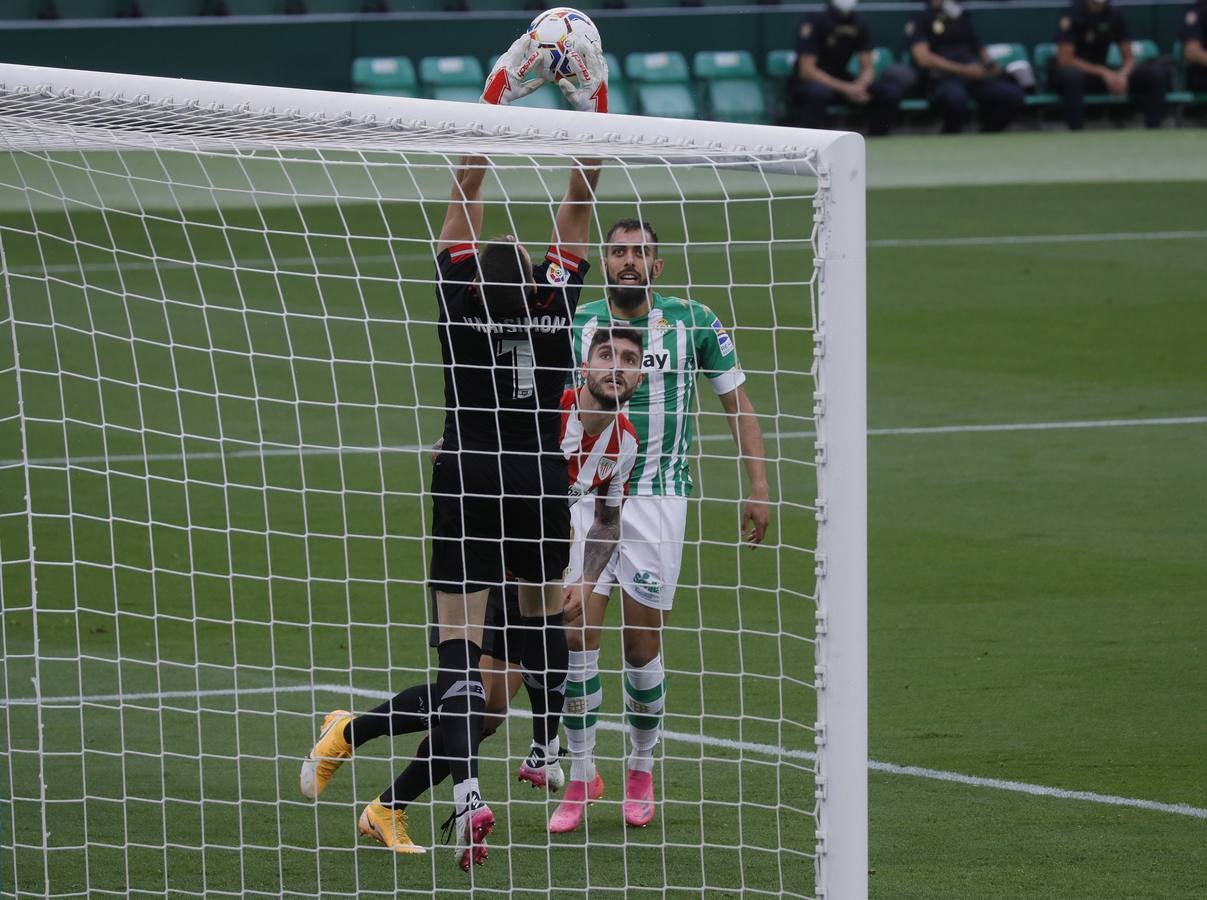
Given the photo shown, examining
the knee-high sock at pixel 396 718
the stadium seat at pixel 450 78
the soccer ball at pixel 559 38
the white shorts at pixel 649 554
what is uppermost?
the soccer ball at pixel 559 38

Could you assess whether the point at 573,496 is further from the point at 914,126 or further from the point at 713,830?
the point at 914,126

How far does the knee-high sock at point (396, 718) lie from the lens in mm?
5344

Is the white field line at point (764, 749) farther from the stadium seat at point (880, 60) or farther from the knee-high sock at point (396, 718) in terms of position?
the stadium seat at point (880, 60)

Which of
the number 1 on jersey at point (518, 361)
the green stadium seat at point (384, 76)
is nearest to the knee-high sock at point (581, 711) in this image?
the number 1 on jersey at point (518, 361)

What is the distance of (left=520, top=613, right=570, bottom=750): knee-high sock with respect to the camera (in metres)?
5.44

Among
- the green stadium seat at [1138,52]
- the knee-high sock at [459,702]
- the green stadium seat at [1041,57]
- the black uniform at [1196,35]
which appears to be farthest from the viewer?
the green stadium seat at [1041,57]

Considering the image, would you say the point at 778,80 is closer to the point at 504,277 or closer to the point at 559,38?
the point at 504,277

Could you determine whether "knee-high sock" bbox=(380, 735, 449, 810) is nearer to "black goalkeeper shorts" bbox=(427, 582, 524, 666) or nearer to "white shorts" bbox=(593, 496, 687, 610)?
"black goalkeeper shorts" bbox=(427, 582, 524, 666)

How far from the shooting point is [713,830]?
576 cm

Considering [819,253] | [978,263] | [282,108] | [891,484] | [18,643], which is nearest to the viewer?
[819,253]

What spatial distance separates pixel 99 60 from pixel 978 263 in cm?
1178

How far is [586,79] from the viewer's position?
4.97 metres

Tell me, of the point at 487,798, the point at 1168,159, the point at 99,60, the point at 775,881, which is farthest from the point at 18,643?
the point at 1168,159

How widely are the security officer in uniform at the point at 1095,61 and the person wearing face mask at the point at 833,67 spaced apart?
7.48 feet
